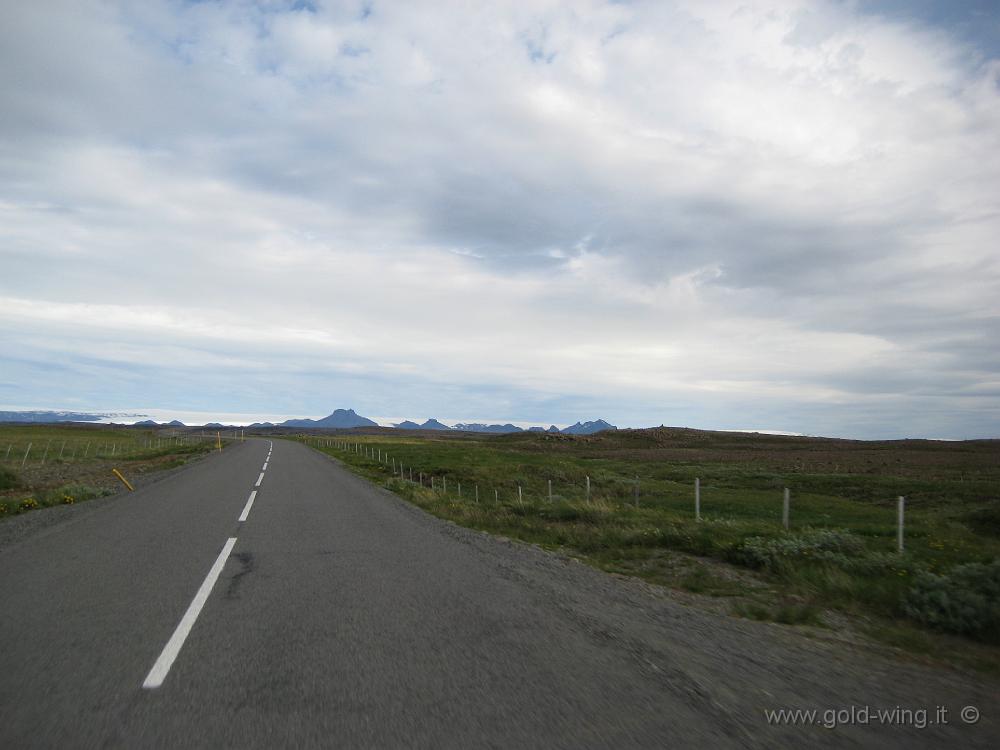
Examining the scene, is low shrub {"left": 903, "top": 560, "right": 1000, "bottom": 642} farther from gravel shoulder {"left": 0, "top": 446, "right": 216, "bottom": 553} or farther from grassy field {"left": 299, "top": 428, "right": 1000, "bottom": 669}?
gravel shoulder {"left": 0, "top": 446, "right": 216, "bottom": 553}

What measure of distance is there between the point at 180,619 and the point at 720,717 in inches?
200

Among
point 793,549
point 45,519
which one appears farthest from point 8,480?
point 793,549

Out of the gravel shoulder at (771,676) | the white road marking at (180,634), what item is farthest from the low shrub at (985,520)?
the white road marking at (180,634)

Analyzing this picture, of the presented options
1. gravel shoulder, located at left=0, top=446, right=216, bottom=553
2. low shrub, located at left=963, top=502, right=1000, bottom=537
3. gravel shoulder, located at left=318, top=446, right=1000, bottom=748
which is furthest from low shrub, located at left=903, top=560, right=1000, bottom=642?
gravel shoulder, located at left=0, top=446, right=216, bottom=553

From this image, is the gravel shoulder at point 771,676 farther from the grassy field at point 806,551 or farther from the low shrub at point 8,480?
the low shrub at point 8,480

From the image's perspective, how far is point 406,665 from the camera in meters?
4.91

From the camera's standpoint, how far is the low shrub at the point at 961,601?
679 centimetres

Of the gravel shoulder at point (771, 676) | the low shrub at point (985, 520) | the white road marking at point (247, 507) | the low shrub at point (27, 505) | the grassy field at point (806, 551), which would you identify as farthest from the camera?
the low shrub at point (985, 520)

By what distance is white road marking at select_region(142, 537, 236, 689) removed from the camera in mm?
4592

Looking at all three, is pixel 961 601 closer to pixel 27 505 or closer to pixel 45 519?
pixel 45 519

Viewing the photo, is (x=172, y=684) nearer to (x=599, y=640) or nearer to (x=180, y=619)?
(x=180, y=619)

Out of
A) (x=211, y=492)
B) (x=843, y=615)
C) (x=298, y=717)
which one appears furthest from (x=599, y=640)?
(x=211, y=492)

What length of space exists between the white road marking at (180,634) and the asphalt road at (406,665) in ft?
0.09

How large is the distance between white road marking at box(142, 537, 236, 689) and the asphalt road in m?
0.03
